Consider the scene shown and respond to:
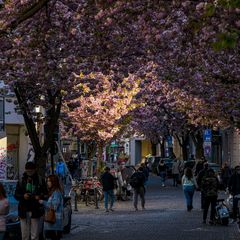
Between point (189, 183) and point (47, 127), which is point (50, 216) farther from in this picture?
point (189, 183)

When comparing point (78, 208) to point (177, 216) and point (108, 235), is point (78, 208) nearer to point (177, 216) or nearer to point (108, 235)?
point (177, 216)

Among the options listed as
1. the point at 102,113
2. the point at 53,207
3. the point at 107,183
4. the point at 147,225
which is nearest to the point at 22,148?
the point at 102,113

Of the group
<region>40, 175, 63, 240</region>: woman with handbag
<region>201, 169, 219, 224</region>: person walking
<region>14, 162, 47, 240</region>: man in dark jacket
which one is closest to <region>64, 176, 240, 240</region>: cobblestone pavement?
<region>201, 169, 219, 224</region>: person walking

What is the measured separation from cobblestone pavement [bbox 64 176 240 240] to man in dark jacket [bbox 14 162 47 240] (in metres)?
4.27

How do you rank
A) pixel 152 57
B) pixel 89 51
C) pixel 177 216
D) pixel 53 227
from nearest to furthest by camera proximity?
pixel 53 227
pixel 89 51
pixel 152 57
pixel 177 216

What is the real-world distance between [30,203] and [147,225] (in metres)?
8.27

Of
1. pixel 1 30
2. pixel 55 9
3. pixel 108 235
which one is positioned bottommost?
pixel 108 235

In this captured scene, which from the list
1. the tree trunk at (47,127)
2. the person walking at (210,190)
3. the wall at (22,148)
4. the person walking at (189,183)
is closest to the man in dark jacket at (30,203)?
the person walking at (210,190)

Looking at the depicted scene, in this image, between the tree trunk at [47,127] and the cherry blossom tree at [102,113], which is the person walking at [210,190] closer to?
the tree trunk at [47,127]

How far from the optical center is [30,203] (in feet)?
47.8

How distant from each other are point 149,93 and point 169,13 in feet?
99.3

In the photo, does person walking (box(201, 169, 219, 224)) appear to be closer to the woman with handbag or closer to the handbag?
the woman with handbag

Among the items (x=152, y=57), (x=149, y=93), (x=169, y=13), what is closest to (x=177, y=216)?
(x=152, y=57)

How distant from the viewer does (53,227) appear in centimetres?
1552
